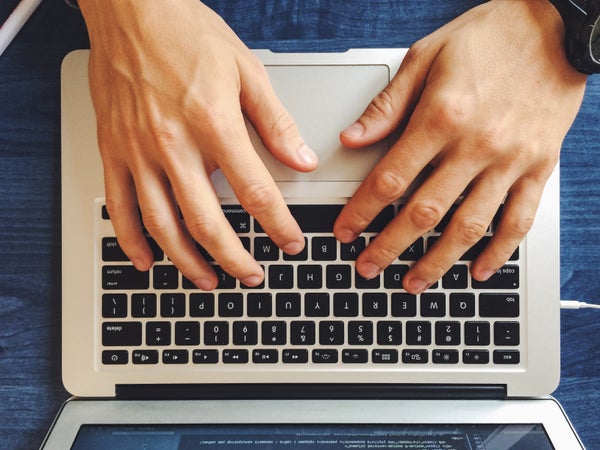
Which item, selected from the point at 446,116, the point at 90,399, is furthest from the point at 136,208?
the point at 446,116

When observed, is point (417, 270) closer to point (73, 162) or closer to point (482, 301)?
point (482, 301)

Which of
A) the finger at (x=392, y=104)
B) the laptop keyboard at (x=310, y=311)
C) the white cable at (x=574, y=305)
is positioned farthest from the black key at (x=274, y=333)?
the white cable at (x=574, y=305)

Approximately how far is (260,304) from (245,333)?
0.04 m

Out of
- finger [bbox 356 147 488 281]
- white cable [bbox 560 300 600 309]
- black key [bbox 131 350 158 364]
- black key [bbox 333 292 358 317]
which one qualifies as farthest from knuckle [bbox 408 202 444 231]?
black key [bbox 131 350 158 364]

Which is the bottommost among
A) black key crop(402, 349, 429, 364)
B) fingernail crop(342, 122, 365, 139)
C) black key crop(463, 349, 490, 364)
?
black key crop(402, 349, 429, 364)

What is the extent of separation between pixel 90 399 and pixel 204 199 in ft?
0.90

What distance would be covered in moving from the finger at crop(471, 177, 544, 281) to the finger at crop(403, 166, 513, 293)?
0.02 metres

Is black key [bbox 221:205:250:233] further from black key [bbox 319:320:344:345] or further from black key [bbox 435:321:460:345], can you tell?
black key [bbox 435:321:460:345]

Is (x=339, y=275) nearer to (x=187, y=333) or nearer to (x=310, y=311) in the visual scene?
(x=310, y=311)

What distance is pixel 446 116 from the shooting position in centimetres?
48

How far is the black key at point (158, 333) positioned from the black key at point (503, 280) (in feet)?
1.11

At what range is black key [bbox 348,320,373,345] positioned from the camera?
54cm

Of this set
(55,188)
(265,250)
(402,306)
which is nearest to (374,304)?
(402,306)

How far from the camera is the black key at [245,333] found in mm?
536
